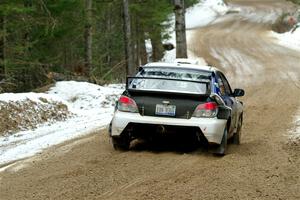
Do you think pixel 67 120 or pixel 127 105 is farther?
pixel 67 120

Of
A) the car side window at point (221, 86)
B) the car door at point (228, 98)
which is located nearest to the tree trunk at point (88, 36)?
the car door at point (228, 98)

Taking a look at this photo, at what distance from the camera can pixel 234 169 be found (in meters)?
8.75

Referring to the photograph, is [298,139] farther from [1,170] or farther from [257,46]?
[257,46]

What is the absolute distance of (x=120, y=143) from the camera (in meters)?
10.4

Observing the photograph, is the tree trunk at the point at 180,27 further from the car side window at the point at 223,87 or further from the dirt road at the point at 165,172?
the car side window at the point at 223,87

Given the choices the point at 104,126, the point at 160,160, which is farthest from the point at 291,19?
the point at 160,160

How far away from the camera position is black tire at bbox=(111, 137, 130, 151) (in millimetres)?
10311

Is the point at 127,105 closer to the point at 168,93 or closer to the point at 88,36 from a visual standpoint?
the point at 168,93

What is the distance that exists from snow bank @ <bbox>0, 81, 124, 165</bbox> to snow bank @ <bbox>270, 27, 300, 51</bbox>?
2065cm

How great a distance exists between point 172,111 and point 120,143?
3.99ft

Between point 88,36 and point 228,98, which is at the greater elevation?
point 88,36

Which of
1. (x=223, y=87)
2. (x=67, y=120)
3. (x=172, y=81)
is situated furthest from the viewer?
(x=67, y=120)

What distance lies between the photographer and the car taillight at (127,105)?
9984 millimetres

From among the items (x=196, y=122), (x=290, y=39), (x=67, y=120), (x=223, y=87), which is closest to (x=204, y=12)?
(x=290, y=39)
